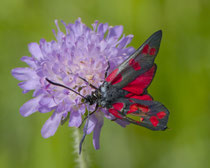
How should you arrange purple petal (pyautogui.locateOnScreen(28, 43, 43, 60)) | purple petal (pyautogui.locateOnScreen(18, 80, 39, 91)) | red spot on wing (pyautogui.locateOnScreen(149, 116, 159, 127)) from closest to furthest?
red spot on wing (pyautogui.locateOnScreen(149, 116, 159, 127)) → purple petal (pyautogui.locateOnScreen(18, 80, 39, 91)) → purple petal (pyautogui.locateOnScreen(28, 43, 43, 60))

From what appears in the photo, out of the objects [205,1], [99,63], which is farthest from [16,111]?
[205,1]

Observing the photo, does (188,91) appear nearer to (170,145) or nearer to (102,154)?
(170,145)

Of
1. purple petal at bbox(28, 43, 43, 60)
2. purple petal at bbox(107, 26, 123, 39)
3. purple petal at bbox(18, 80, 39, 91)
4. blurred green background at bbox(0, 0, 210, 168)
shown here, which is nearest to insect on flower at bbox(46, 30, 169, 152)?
purple petal at bbox(18, 80, 39, 91)

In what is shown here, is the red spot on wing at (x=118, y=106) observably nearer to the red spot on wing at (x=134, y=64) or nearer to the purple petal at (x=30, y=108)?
the red spot on wing at (x=134, y=64)

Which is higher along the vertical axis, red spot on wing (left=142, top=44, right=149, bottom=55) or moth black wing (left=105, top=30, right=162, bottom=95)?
red spot on wing (left=142, top=44, right=149, bottom=55)

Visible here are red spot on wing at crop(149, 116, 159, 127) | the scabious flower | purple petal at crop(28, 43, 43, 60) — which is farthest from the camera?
purple petal at crop(28, 43, 43, 60)

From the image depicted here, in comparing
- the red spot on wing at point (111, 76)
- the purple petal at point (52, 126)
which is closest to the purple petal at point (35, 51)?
the purple petal at point (52, 126)

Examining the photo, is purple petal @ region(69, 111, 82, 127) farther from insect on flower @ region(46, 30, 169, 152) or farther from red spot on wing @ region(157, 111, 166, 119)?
red spot on wing @ region(157, 111, 166, 119)
